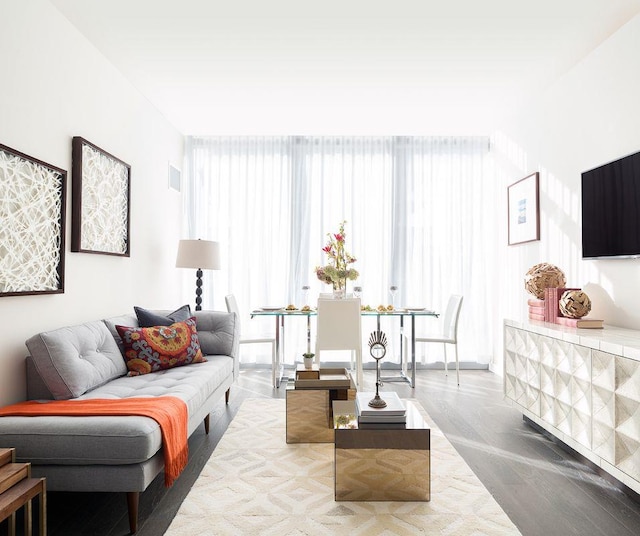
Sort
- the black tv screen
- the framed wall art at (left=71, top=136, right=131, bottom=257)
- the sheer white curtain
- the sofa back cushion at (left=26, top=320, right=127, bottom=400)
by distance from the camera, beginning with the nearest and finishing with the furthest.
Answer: the sofa back cushion at (left=26, top=320, right=127, bottom=400)
the black tv screen
the framed wall art at (left=71, top=136, right=131, bottom=257)
the sheer white curtain

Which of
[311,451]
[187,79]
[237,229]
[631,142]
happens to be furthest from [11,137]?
[631,142]

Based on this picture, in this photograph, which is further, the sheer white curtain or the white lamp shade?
the sheer white curtain

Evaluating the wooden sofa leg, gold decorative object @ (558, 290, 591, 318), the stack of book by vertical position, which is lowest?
the wooden sofa leg

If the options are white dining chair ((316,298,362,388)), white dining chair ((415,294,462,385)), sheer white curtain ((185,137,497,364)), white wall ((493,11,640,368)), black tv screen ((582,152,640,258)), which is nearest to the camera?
black tv screen ((582,152,640,258))

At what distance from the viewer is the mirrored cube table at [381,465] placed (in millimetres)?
2256

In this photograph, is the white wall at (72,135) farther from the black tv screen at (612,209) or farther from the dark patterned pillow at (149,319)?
the black tv screen at (612,209)

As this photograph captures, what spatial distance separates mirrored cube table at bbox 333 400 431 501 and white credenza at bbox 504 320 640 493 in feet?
3.01

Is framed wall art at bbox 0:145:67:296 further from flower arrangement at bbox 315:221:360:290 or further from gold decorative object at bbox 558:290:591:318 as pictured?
gold decorative object at bbox 558:290:591:318

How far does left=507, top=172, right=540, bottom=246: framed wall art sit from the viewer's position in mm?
4246

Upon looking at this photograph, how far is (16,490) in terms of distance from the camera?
1.71 meters

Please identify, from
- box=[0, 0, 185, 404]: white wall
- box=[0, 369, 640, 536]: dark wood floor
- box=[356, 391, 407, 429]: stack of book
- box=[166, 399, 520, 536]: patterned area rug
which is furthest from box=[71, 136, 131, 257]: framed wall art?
box=[356, 391, 407, 429]: stack of book

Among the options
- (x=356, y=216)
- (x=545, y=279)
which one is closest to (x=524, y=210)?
(x=545, y=279)

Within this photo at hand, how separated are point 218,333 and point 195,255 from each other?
47.4 inches

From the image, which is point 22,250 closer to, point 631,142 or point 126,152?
point 126,152
